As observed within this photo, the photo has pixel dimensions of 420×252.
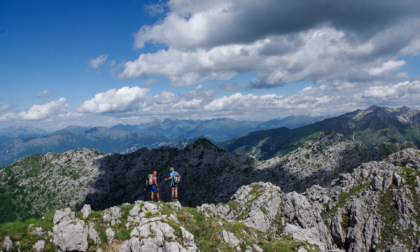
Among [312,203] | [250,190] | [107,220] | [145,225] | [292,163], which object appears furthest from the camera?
[292,163]

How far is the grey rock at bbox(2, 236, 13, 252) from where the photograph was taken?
20734 millimetres

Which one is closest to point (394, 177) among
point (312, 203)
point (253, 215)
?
point (312, 203)

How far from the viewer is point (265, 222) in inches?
2734

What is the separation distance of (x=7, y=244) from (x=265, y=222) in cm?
6486

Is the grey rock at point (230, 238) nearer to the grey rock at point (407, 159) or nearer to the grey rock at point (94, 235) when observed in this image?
the grey rock at point (94, 235)

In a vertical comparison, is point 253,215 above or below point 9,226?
below

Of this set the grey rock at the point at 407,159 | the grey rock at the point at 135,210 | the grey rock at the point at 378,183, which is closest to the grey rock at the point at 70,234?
the grey rock at the point at 135,210

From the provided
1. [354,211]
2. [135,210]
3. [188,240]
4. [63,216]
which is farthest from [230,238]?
[354,211]

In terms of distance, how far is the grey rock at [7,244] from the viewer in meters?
20.7

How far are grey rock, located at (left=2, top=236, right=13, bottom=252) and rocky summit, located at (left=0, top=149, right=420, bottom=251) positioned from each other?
0.08 meters

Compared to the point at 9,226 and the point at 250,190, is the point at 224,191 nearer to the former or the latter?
the point at 250,190

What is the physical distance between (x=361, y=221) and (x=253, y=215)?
33.1 metres

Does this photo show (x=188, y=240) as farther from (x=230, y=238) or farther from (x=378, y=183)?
(x=378, y=183)

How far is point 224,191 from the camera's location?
16238cm
